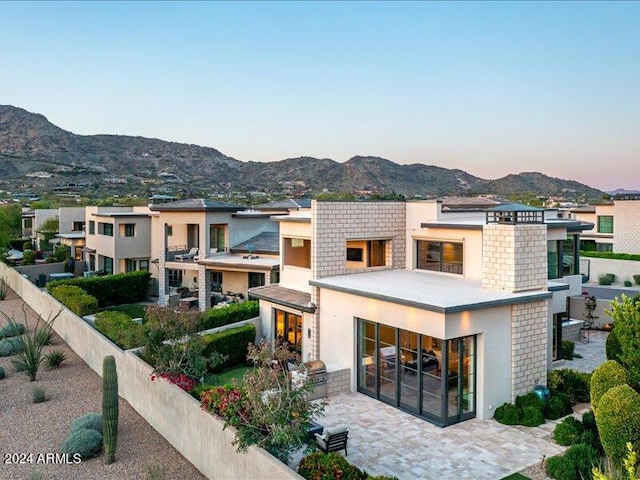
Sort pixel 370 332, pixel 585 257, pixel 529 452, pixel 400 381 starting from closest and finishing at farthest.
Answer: pixel 529 452 → pixel 400 381 → pixel 370 332 → pixel 585 257

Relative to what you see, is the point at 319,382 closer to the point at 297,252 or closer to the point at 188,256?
the point at 297,252

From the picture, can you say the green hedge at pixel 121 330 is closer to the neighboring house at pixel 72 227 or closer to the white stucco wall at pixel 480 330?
the white stucco wall at pixel 480 330

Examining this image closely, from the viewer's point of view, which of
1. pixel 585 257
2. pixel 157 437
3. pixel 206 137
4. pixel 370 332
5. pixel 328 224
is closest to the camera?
pixel 157 437

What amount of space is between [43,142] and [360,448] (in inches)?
5234

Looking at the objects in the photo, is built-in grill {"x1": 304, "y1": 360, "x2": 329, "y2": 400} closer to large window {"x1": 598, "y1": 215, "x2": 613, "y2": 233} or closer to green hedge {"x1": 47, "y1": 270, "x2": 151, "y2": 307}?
green hedge {"x1": 47, "y1": 270, "x2": 151, "y2": 307}

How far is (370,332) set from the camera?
1580 centimetres

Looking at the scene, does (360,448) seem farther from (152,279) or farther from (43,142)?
(43,142)

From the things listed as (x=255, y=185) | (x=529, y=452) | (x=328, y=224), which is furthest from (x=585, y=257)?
(x=255, y=185)

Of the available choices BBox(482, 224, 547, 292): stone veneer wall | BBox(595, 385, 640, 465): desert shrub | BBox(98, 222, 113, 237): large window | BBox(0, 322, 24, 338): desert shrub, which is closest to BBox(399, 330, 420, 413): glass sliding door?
BBox(482, 224, 547, 292): stone veneer wall

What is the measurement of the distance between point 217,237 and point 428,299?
20209 mm

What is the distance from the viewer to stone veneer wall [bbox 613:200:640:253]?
131ft

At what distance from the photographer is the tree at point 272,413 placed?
9.08 meters

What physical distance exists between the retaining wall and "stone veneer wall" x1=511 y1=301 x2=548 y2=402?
341 inches

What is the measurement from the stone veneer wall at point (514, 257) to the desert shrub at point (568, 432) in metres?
3.99
